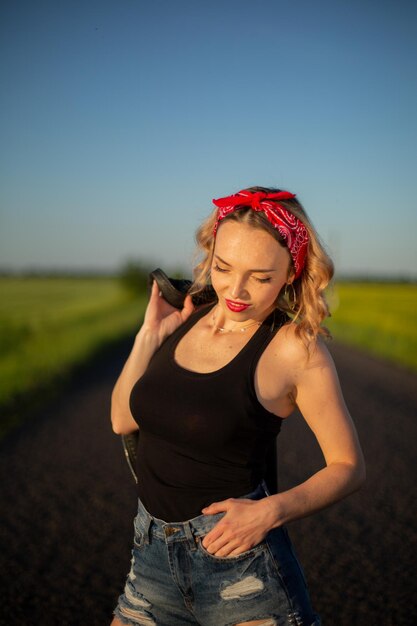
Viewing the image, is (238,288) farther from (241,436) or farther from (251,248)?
(241,436)

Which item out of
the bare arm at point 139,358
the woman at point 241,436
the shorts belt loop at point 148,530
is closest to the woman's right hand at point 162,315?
the bare arm at point 139,358

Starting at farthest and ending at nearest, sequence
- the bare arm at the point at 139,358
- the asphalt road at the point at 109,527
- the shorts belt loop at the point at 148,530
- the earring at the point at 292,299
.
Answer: the asphalt road at the point at 109,527
the bare arm at the point at 139,358
the earring at the point at 292,299
the shorts belt loop at the point at 148,530

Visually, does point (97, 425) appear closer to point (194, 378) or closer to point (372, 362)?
point (194, 378)

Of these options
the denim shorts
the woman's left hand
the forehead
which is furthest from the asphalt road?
the forehead

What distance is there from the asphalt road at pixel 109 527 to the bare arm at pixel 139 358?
164cm

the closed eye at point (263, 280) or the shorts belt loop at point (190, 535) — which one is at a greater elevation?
the closed eye at point (263, 280)

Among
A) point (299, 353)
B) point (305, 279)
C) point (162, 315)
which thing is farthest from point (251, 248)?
point (162, 315)

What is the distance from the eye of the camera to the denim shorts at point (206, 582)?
171cm

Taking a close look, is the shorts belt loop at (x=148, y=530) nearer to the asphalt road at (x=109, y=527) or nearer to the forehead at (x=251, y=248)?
the forehead at (x=251, y=248)

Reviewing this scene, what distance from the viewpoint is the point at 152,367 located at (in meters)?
2.01

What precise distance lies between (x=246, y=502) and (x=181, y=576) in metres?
0.35

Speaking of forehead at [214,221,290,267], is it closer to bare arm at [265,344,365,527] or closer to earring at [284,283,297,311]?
earring at [284,283,297,311]

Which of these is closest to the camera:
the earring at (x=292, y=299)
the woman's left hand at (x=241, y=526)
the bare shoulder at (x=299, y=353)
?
the woman's left hand at (x=241, y=526)

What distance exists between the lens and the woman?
5.62 ft
